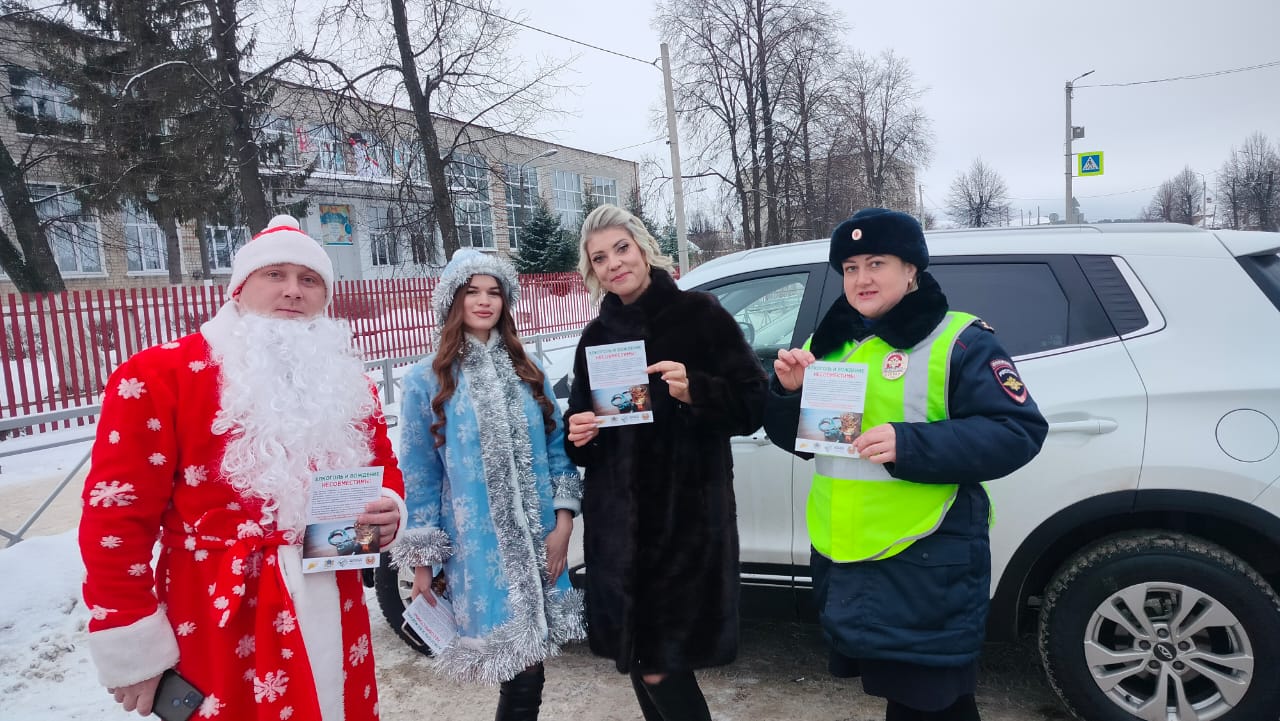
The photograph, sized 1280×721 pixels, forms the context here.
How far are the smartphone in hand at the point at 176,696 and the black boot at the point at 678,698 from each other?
120cm

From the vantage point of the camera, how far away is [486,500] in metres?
2.12

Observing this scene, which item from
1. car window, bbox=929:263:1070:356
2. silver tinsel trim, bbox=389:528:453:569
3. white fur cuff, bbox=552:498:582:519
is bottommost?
silver tinsel trim, bbox=389:528:453:569

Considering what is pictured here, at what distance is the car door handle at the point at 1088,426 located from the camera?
2461mm

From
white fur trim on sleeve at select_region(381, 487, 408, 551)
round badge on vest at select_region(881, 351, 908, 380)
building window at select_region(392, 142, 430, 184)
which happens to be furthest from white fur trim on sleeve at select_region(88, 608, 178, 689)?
building window at select_region(392, 142, 430, 184)

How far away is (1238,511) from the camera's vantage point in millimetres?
2312

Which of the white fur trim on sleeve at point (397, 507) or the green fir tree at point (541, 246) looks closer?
the white fur trim on sleeve at point (397, 507)

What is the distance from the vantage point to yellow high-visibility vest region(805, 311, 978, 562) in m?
1.71

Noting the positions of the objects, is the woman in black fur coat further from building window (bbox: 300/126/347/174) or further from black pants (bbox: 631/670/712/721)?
building window (bbox: 300/126/347/174)

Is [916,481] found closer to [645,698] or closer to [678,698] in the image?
[678,698]

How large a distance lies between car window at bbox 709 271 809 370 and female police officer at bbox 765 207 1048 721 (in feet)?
4.16

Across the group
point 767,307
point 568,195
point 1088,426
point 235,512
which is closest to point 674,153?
point 767,307

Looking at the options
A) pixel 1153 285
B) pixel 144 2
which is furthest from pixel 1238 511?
pixel 144 2

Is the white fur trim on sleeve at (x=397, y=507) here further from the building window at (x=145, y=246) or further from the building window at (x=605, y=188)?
the building window at (x=605, y=188)

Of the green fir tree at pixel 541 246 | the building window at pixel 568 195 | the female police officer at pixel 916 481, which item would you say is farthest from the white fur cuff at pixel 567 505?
the building window at pixel 568 195
